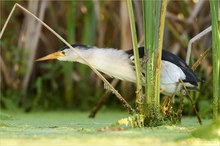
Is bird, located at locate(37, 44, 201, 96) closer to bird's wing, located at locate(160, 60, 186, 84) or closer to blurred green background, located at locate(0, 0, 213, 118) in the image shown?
bird's wing, located at locate(160, 60, 186, 84)

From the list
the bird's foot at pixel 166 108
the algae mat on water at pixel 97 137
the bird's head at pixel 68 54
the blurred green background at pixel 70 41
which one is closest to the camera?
the algae mat on water at pixel 97 137

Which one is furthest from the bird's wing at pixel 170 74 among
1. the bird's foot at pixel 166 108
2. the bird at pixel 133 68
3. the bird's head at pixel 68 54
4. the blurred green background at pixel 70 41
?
the blurred green background at pixel 70 41

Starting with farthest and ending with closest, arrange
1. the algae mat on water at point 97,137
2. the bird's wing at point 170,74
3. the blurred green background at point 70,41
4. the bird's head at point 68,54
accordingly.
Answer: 1. the blurred green background at point 70,41
2. the bird's head at point 68,54
3. the bird's wing at point 170,74
4. the algae mat on water at point 97,137

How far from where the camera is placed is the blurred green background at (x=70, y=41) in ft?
17.7

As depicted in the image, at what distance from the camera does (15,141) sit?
2.47m

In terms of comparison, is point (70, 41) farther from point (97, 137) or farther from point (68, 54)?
point (97, 137)

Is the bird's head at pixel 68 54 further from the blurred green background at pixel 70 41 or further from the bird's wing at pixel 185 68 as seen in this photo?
the blurred green background at pixel 70 41

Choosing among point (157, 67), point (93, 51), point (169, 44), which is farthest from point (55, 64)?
point (157, 67)

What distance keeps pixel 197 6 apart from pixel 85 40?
104cm

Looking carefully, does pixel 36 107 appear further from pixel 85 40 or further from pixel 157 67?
pixel 157 67

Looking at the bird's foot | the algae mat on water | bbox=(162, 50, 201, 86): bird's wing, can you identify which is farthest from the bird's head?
the algae mat on water

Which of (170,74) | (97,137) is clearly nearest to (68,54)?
(170,74)

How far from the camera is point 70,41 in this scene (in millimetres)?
5418

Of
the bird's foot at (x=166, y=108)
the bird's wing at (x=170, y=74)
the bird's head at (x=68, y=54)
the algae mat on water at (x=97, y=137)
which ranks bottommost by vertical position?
the algae mat on water at (x=97, y=137)
